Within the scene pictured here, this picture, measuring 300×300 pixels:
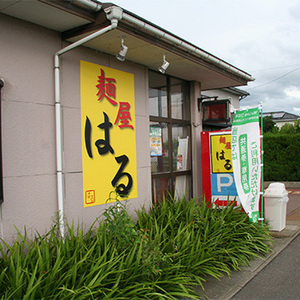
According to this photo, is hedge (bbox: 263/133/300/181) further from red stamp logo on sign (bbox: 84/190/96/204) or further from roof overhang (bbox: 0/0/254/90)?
red stamp logo on sign (bbox: 84/190/96/204)

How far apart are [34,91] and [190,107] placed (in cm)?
432

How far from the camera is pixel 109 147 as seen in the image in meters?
5.57

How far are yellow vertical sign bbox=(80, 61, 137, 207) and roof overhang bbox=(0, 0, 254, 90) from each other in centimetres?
45

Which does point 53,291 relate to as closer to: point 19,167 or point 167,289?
point 167,289

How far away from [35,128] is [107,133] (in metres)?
1.31

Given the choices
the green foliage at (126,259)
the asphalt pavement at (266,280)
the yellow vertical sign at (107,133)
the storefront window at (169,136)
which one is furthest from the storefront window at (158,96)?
the asphalt pavement at (266,280)

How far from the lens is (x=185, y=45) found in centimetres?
563

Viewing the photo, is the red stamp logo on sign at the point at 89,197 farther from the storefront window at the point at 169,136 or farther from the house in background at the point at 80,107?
the storefront window at the point at 169,136

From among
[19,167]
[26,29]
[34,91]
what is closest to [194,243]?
[19,167]

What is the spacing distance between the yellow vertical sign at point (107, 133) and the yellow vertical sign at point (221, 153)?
200 centimetres

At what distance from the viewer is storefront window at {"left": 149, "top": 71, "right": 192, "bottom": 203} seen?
695 cm

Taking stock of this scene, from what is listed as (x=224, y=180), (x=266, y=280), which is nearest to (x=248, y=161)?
(x=224, y=180)

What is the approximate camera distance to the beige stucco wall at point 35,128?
422 cm

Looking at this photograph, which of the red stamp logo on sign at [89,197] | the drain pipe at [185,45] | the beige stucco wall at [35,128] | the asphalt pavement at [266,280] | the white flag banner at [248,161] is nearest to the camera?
the asphalt pavement at [266,280]
